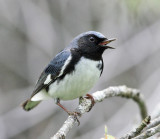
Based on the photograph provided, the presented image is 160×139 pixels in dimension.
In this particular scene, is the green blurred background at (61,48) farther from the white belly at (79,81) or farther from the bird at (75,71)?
the white belly at (79,81)

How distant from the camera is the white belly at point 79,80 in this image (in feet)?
12.5

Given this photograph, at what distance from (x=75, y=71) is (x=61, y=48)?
3.17 meters

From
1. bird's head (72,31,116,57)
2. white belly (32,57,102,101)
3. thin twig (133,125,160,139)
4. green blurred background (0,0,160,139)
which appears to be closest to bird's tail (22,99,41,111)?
white belly (32,57,102,101)

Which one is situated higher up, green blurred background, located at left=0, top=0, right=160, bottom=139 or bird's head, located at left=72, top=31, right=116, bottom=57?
green blurred background, located at left=0, top=0, right=160, bottom=139

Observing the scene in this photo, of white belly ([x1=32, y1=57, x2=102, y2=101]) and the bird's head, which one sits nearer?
white belly ([x1=32, y1=57, x2=102, y2=101])

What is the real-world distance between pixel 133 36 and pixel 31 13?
7.23 feet

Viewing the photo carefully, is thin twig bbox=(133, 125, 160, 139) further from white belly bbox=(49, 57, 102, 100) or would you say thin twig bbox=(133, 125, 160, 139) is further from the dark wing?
the dark wing

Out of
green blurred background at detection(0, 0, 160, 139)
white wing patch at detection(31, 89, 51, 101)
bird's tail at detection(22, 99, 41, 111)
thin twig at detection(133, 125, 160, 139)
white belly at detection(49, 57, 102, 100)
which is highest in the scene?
green blurred background at detection(0, 0, 160, 139)

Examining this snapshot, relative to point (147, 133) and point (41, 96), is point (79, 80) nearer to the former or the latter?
point (41, 96)

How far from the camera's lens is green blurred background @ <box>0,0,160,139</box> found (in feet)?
20.4

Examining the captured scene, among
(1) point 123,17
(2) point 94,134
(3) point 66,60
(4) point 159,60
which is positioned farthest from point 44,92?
(4) point 159,60

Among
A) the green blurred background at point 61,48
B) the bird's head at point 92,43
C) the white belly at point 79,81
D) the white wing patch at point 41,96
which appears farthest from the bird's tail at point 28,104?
the green blurred background at point 61,48

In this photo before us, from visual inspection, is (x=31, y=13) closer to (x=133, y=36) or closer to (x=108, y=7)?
(x=108, y=7)

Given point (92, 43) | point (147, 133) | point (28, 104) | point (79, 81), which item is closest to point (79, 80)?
point (79, 81)
